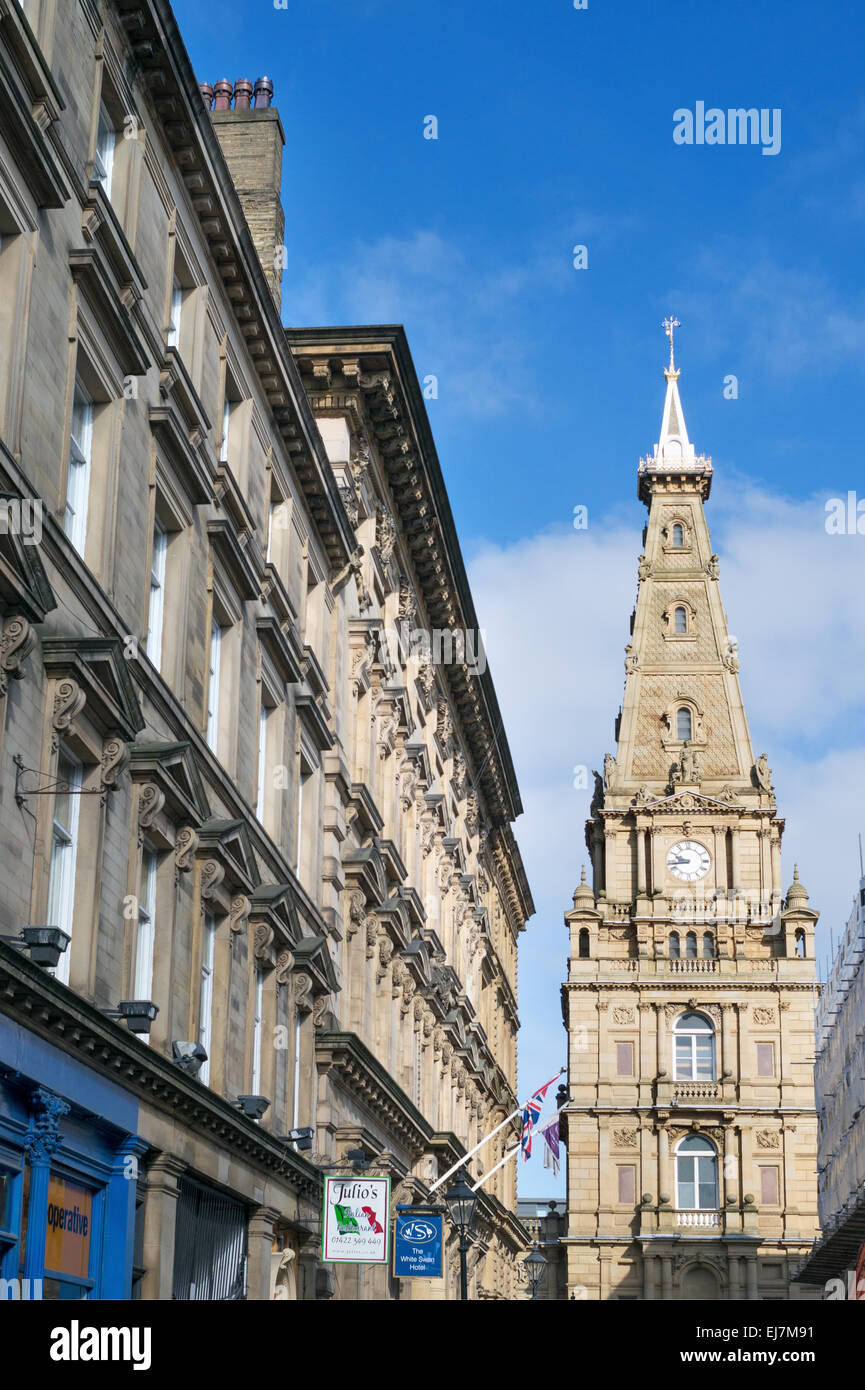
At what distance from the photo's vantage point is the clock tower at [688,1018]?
90750mm

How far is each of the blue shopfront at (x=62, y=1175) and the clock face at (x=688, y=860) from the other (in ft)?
268

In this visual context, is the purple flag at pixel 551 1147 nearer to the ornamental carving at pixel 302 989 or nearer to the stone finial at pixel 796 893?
the ornamental carving at pixel 302 989

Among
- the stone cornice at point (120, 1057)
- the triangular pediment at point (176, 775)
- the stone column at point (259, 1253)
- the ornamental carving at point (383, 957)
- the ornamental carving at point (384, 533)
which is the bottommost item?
the stone column at point (259, 1253)

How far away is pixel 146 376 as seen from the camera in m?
23.8

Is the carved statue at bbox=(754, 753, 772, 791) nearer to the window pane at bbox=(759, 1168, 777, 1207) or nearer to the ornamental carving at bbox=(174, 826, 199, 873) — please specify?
the window pane at bbox=(759, 1168, 777, 1207)

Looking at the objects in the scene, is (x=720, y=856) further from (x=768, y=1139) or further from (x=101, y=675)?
(x=101, y=675)

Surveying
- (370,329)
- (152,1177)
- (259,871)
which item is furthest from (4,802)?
(370,329)

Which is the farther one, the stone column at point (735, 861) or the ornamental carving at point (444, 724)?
the stone column at point (735, 861)

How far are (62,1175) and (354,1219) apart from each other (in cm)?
1132

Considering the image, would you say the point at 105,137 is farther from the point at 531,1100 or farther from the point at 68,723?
the point at 531,1100

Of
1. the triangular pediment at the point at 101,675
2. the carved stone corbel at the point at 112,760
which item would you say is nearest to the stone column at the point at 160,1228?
the carved stone corbel at the point at 112,760

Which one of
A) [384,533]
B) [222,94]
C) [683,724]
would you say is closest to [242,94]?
[222,94]

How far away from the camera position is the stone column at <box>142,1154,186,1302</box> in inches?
869

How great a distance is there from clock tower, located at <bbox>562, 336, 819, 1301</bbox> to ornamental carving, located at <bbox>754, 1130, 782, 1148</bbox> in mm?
79
